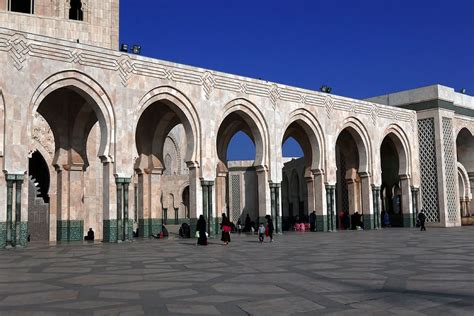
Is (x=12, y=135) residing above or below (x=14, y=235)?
above

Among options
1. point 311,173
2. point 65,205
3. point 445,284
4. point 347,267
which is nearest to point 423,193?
point 311,173

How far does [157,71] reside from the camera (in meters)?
15.2

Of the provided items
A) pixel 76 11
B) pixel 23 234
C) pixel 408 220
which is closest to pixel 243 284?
pixel 23 234

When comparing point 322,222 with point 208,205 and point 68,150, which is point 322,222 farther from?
point 68,150

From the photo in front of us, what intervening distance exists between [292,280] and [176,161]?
31304 mm

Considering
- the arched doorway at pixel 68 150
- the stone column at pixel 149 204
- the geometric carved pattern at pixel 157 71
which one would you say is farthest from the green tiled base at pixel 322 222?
the arched doorway at pixel 68 150

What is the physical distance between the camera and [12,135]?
1230cm

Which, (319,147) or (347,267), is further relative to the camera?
(319,147)

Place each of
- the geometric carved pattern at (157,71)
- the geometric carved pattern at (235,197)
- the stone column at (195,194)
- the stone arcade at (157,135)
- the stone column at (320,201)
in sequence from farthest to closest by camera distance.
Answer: the geometric carved pattern at (235,197) < the stone column at (320,201) < the stone column at (195,194) < the stone arcade at (157,135) < the geometric carved pattern at (157,71)

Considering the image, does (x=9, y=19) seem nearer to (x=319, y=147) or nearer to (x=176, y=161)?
(x=319, y=147)

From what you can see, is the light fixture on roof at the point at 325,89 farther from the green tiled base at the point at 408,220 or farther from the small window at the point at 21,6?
the small window at the point at 21,6

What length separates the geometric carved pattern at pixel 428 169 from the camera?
22344 mm

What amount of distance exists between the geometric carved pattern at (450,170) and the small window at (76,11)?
15597 mm

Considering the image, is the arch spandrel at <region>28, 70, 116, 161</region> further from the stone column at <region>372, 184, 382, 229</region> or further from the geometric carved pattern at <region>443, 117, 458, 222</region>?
the geometric carved pattern at <region>443, 117, 458, 222</region>
